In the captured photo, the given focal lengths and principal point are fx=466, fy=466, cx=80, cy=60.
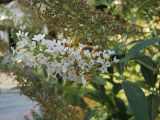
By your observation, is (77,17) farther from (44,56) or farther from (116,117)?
(116,117)

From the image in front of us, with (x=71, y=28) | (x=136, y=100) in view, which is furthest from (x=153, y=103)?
(x=71, y=28)

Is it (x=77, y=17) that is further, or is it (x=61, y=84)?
(x=61, y=84)

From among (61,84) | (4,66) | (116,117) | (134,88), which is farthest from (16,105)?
(134,88)

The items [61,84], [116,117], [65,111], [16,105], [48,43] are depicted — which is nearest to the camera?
[48,43]

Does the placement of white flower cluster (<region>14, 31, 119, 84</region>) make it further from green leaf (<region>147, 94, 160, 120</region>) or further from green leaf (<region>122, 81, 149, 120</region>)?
green leaf (<region>147, 94, 160, 120</region>)

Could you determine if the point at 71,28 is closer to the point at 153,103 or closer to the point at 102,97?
the point at 153,103

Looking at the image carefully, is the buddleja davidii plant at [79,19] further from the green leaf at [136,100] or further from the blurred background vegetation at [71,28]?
the green leaf at [136,100]
